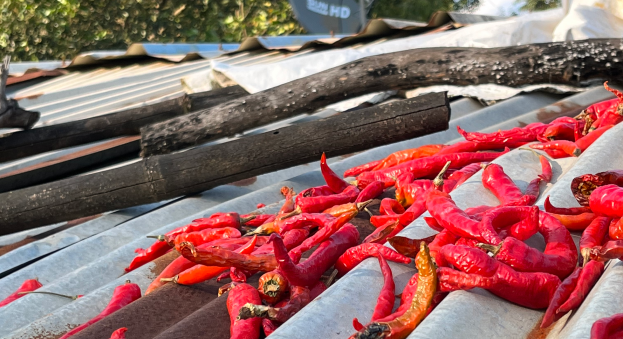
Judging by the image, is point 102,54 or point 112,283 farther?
point 102,54

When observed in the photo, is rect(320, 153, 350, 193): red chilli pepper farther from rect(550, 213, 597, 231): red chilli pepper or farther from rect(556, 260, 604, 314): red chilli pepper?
rect(556, 260, 604, 314): red chilli pepper

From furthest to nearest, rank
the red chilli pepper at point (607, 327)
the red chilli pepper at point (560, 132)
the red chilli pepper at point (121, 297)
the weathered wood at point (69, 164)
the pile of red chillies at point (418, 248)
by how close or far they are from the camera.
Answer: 1. the weathered wood at point (69, 164)
2. the red chilli pepper at point (560, 132)
3. the red chilli pepper at point (121, 297)
4. the pile of red chillies at point (418, 248)
5. the red chilli pepper at point (607, 327)

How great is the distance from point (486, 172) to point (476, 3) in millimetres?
29073

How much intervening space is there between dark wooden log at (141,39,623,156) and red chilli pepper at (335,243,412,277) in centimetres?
261

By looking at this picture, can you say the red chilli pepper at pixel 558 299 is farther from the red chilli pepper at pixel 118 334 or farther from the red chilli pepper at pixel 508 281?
the red chilli pepper at pixel 118 334

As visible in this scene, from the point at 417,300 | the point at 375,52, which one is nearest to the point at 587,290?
the point at 417,300

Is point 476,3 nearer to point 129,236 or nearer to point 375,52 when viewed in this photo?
point 375,52

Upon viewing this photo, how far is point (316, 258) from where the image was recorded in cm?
235

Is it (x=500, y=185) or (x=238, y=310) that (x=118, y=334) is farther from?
(x=500, y=185)

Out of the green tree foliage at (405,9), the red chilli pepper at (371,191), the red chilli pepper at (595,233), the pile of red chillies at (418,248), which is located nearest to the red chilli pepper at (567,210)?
the pile of red chillies at (418,248)

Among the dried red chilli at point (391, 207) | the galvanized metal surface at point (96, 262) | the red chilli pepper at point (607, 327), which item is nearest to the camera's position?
the red chilli pepper at point (607, 327)

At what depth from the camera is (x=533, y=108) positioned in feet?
17.0

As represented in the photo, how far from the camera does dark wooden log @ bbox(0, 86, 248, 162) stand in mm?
4914

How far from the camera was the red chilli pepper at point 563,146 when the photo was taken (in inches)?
122
